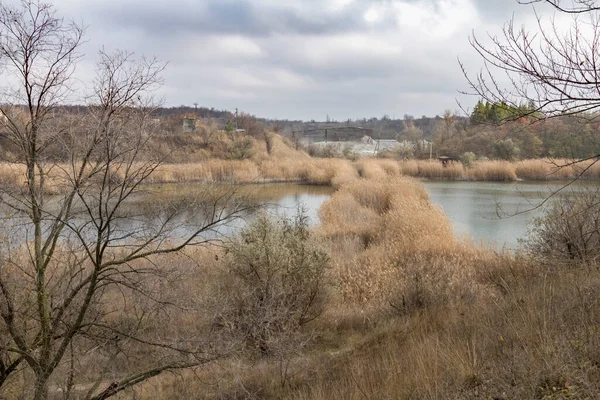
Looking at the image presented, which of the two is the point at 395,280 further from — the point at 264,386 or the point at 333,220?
the point at 333,220

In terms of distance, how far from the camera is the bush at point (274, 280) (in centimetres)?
739

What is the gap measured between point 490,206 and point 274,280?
1604cm

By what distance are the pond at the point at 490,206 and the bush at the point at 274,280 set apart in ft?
Answer: 11.8

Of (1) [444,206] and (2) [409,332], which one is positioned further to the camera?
(1) [444,206]

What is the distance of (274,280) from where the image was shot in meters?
7.91

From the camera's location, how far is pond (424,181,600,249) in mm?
13844

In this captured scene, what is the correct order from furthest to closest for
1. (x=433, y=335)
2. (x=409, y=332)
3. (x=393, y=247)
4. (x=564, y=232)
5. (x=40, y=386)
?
(x=393, y=247), (x=564, y=232), (x=409, y=332), (x=433, y=335), (x=40, y=386)

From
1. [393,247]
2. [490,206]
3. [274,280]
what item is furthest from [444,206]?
[274,280]

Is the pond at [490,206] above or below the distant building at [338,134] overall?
below

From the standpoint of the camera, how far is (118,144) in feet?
15.8

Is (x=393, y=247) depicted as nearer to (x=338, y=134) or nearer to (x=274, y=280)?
(x=274, y=280)

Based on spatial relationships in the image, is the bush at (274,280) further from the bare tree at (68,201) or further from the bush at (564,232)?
the bush at (564,232)

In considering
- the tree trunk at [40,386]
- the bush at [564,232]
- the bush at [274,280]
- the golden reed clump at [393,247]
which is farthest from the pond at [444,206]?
the tree trunk at [40,386]

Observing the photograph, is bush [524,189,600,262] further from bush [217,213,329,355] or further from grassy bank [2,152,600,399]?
bush [217,213,329,355]
